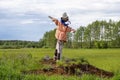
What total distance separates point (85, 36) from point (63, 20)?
242 ft

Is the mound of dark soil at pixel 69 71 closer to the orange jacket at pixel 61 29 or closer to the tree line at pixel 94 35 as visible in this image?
the orange jacket at pixel 61 29

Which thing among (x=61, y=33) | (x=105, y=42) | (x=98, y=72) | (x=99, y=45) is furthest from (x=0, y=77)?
(x=105, y=42)

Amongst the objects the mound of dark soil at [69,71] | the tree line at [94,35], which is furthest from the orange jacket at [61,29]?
the tree line at [94,35]

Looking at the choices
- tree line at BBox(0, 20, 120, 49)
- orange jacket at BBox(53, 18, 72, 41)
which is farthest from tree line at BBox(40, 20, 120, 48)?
orange jacket at BBox(53, 18, 72, 41)

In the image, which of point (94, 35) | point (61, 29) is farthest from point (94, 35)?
point (61, 29)

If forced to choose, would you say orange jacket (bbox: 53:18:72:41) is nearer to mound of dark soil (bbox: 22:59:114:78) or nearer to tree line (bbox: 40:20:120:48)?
mound of dark soil (bbox: 22:59:114:78)

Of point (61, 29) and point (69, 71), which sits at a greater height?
point (61, 29)

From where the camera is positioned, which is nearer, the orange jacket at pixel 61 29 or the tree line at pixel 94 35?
the orange jacket at pixel 61 29

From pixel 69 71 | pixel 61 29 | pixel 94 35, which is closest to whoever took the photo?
pixel 69 71

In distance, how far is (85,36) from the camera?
9294cm

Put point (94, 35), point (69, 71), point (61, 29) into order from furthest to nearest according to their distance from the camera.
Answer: point (94, 35), point (61, 29), point (69, 71)

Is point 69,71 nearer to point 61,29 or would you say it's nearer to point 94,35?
point 61,29

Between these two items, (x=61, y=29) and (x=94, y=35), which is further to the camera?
(x=94, y=35)

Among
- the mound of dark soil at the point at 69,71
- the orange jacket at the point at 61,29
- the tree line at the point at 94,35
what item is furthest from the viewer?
the tree line at the point at 94,35
